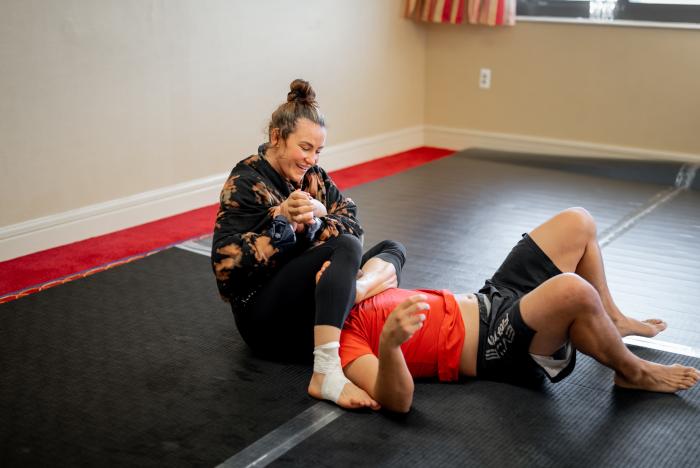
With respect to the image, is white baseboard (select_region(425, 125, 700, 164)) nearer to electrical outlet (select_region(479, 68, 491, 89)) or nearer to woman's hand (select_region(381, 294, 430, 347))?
electrical outlet (select_region(479, 68, 491, 89))

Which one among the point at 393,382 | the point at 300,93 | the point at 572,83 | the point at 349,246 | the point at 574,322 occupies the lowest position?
the point at 393,382

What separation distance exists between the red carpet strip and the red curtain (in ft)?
6.27

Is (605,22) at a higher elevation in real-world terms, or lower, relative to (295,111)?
higher

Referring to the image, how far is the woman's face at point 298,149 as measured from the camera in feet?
6.27

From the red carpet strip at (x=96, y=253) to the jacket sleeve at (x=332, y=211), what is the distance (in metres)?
1.02

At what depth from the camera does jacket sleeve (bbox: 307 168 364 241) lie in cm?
204

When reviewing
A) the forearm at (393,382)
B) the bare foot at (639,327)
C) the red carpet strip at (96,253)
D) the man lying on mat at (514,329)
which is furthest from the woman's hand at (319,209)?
the red carpet strip at (96,253)

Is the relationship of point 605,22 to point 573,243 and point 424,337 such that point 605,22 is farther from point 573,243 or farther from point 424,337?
point 424,337

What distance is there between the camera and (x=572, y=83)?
4477 millimetres

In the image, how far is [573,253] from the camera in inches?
78.2

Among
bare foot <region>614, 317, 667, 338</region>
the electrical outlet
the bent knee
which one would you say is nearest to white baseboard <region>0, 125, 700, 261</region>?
the electrical outlet

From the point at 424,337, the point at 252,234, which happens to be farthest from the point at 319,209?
the point at 424,337

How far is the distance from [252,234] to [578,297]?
769 millimetres

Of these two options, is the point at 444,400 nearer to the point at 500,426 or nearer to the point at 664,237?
the point at 500,426
